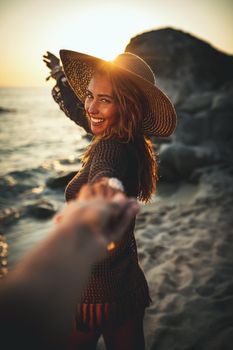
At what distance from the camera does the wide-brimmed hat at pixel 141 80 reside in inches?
65.1

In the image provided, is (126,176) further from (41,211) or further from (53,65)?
(41,211)

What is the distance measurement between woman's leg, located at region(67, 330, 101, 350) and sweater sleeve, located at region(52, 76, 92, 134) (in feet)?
6.36

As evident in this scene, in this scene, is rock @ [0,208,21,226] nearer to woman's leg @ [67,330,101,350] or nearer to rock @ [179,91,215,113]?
woman's leg @ [67,330,101,350]

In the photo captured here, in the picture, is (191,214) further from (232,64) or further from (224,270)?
(232,64)

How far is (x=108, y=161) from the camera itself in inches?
51.5

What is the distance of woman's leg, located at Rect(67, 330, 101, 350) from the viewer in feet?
5.70

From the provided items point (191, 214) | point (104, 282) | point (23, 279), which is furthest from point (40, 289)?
point (191, 214)

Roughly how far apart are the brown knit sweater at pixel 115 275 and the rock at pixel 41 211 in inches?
189

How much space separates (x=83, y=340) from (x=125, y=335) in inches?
11.6

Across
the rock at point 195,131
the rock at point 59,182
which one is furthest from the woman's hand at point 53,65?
A: the rock at point 195,131

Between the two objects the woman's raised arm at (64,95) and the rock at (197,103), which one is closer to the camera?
the woman's raised arm at (64,95)

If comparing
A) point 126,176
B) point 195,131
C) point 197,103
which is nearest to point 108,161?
point 126,176

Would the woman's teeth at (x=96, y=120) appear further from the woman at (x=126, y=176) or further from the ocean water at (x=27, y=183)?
the ocean water at (x=27, y=183)

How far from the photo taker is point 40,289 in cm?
51
